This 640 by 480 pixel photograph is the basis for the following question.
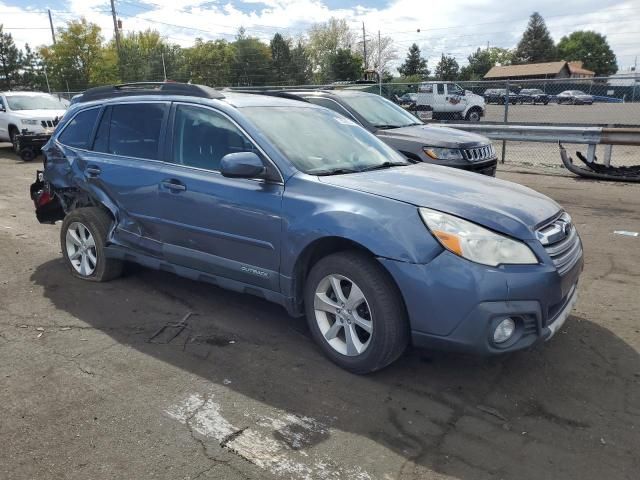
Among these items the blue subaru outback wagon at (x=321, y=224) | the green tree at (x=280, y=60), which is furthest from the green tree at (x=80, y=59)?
the blue subaru outback wagon at (x=321, y=224)

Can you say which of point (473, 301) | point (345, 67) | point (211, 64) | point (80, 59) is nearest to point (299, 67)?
point (345, 67)

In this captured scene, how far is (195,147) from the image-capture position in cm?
432

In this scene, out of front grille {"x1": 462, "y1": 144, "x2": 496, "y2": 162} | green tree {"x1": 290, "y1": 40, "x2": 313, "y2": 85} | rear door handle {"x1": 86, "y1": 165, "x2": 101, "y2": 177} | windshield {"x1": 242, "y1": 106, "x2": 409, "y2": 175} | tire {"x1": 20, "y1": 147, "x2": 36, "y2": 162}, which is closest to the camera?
windshield {"x1": 242, "y1": 106, "x2": 409, "y2": 175}

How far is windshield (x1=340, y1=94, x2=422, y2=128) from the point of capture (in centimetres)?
908

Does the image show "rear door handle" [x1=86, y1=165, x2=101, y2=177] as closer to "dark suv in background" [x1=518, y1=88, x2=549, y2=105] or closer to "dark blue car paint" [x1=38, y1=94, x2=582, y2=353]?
"dark blue car paint" [x1=38, y1=94, x2=582, y2=353]

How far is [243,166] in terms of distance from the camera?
371 cm

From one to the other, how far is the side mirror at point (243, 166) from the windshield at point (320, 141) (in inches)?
9.4

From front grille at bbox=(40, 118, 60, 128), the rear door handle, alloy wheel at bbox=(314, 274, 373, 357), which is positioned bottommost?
alloy wheel at bbox=(314, 274, 373, 357)

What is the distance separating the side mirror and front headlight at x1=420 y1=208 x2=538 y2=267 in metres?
1.18

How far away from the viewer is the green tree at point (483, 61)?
9943 centimetres

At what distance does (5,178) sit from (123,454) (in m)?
11.4

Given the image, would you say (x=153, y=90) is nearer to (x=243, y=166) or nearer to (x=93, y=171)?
(x=93, y=171)

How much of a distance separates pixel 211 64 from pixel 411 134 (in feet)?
214

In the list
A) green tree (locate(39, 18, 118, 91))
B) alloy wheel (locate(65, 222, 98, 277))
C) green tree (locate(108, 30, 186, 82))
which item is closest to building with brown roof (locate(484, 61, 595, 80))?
green tree (locate(108, 30, 186, 82))
